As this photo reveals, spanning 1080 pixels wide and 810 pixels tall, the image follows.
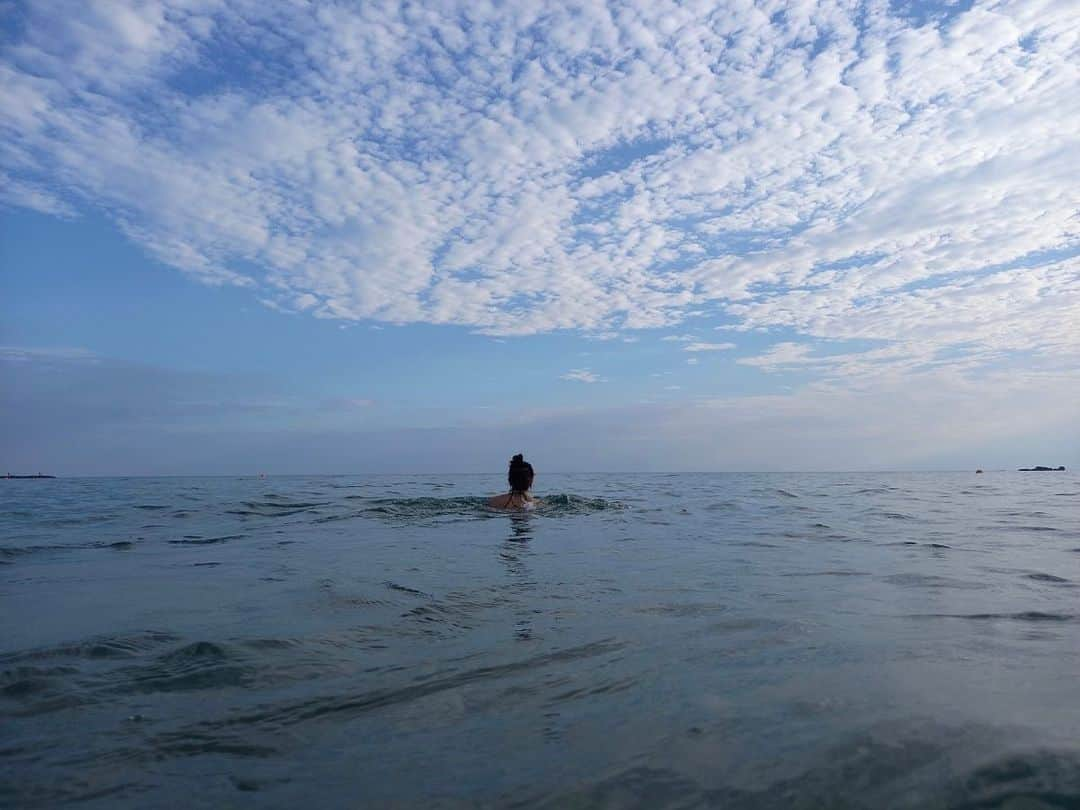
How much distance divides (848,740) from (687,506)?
20.5 meters

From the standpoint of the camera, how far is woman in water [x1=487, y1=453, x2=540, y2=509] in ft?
66.5

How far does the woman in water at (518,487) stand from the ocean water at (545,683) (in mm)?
10337

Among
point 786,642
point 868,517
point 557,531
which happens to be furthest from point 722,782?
point 868,517

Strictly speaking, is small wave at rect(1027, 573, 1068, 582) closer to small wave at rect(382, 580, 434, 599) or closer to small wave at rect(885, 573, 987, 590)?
small wave at rect(885, 573, 987, 590)

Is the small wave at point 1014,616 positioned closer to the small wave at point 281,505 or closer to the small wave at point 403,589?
the small wave at point 403,589

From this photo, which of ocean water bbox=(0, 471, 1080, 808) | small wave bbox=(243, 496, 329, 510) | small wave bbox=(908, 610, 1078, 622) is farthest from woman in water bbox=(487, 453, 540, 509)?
small wave bbox=(908, 610, 1078, 622)

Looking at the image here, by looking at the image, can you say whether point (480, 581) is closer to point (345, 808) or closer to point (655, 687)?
point (655, 687)

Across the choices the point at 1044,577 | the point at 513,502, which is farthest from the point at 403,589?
the point at 513,502

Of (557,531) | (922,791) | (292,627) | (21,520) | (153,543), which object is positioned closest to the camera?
(922,791)

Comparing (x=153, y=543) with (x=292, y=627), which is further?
(x=153, y=543)

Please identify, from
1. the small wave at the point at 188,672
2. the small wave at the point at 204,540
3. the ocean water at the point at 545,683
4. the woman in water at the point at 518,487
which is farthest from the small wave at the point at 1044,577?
the woman in water at the point at 518,487

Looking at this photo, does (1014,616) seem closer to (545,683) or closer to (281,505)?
(545,683)

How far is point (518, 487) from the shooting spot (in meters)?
20.5

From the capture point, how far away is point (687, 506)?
926 inches
